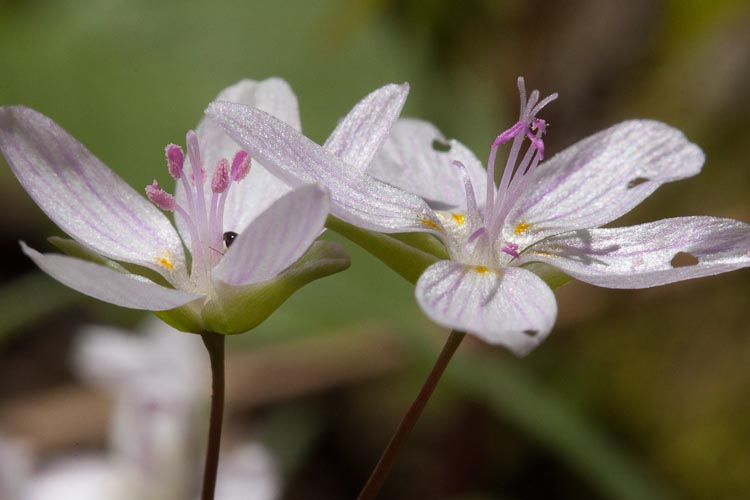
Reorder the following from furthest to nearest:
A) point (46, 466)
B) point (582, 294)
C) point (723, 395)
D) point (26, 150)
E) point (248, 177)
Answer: point (582, 294), point (723, 395), point (46, 466), point (248, 177), point (26, 150)

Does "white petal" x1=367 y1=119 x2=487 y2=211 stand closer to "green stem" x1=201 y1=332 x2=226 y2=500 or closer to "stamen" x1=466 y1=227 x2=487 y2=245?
"stamen" x1=466 y1=227 x2=487 y2=245

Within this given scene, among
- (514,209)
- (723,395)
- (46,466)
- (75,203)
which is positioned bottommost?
(46,466)

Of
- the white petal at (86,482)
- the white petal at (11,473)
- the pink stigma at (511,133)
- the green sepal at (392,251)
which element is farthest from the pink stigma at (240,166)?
the white petal at (86,482)

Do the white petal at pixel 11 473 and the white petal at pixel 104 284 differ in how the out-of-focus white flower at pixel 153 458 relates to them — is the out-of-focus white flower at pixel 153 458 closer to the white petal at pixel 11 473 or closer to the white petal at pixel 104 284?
the white petal at pixel 11 473

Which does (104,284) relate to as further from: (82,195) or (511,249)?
(511,249)

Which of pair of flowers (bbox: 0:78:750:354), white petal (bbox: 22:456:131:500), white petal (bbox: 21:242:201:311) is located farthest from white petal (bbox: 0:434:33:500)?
white petal (bbox: 21:242:201:311)


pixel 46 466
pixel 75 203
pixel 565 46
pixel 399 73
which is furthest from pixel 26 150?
pixel 565 46

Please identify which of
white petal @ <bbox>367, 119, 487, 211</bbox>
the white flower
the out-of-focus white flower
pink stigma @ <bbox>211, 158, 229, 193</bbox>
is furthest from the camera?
the out-of-focus white flower

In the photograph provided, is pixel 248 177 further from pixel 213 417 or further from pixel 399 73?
pixel 399 73
